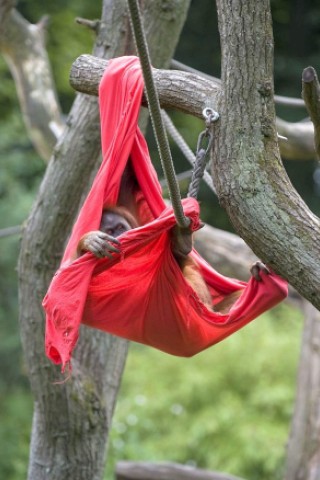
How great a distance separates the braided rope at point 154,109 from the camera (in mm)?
1949

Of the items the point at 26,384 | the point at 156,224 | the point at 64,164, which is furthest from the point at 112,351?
the point at 26,384

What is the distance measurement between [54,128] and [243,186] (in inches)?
133

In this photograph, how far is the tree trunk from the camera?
3707 mm

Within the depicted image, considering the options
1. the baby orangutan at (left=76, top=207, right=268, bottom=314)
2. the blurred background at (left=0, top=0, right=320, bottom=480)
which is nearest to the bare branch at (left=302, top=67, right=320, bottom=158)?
the baby orangutan at (left=76, top=207, right=268, bottom=314)

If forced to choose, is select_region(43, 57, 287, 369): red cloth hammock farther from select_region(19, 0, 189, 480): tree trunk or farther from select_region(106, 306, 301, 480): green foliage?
select_region(106, 306, 301, 480): green foliage

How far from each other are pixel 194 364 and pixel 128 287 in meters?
6.00

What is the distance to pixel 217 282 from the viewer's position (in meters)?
3.25

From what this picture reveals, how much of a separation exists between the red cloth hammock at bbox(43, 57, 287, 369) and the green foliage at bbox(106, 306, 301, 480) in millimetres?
5082

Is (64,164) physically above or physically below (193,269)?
above

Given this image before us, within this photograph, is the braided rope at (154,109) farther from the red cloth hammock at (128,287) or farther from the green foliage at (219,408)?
the green foliage at (219,408)

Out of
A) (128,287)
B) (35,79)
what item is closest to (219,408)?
(35,79)

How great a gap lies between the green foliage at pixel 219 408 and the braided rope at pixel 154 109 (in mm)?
5753

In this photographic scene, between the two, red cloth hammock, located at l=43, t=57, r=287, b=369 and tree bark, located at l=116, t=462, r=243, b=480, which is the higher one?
red cloth hammock, located at l=43, t=57, r=287, b=369

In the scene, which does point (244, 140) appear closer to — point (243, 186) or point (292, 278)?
point (243, 186)
